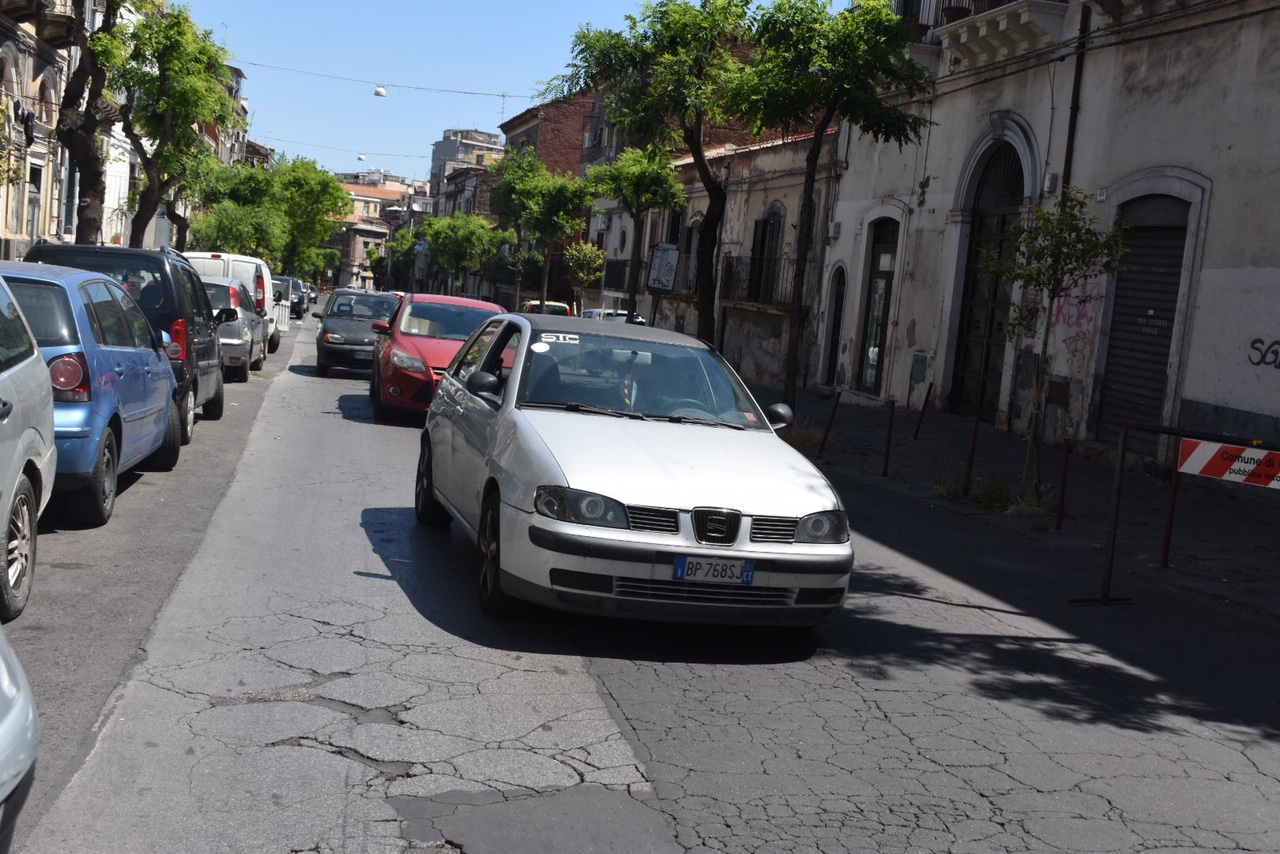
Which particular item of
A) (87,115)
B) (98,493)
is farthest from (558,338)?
(87,115)

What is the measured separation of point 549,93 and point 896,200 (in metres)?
6.80

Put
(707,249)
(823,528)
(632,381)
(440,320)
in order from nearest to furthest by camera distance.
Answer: (823,528), (632,381), (440,320), (707,249)

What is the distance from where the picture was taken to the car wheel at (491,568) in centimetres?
658

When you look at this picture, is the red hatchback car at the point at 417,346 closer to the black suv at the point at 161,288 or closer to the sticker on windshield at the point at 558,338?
the black suv at the point at 161,288

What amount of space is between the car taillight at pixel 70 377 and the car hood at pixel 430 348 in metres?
7.83

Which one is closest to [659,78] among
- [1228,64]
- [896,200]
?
[896,200]

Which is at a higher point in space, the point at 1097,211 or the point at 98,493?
the point at 1097,211

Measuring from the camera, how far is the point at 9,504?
6.01m

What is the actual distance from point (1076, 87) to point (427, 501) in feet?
43.6

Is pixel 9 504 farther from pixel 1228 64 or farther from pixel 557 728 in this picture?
pixel 1228 64

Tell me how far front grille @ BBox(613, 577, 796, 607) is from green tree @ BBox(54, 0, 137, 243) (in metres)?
20.6

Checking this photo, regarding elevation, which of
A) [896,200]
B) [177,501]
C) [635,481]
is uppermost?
Answer: [896,200]

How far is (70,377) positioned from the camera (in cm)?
812

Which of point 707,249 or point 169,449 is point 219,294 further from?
point 169,449
